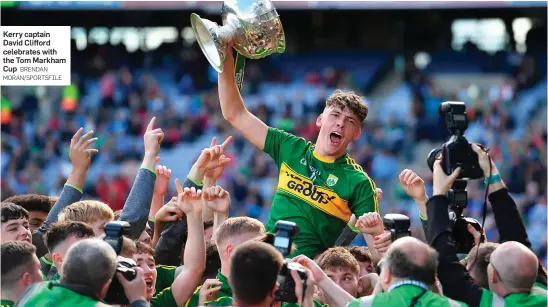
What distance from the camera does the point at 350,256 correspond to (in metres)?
6.37

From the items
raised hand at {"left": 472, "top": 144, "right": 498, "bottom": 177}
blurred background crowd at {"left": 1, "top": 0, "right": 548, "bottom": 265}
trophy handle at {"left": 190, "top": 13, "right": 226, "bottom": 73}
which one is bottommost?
blurred background crowd at {"left": 1, "top": 0, "right": 548, "bottom": 265}

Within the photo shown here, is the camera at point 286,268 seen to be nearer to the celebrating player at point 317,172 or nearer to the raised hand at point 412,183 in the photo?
the raised hand at point 412,183

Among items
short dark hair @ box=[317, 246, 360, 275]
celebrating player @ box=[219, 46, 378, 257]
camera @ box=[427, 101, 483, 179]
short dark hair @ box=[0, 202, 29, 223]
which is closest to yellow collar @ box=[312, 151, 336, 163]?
celebrating player @ box=[219, 46, 378, 257]

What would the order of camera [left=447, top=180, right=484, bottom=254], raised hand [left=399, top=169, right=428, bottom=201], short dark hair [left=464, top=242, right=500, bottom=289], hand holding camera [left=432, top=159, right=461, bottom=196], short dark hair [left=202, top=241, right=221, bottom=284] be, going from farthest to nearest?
short dark hair [left=202, top=241, right=221, bottom=284], raised hand [left=399, top=169, right=428, bottom=201], short dark hair [left=464, top=242, right=500, bottom=289], camera [left=447, top=180, right=484, bottom=254], hand holding camera [left=432, top=159, right=461, bottom=196]

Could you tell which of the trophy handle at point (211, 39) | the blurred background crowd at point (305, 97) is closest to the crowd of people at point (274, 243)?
the trophy handle at point (211, 39)

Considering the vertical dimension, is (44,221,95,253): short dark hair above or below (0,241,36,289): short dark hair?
above

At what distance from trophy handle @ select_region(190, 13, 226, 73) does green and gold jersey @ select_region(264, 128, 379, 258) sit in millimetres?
838

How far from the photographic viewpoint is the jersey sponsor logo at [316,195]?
6.98 m

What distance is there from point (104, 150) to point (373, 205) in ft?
46.3

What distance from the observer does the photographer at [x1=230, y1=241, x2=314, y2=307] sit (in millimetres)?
4770

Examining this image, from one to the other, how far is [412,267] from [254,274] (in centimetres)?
72

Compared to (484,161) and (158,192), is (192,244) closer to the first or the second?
(484,161)

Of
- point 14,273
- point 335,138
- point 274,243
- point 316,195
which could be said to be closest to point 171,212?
point 316,195

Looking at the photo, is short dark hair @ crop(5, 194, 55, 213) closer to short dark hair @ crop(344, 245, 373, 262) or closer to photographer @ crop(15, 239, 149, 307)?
short dark hair @ crop(344, 245, 373, 262)
